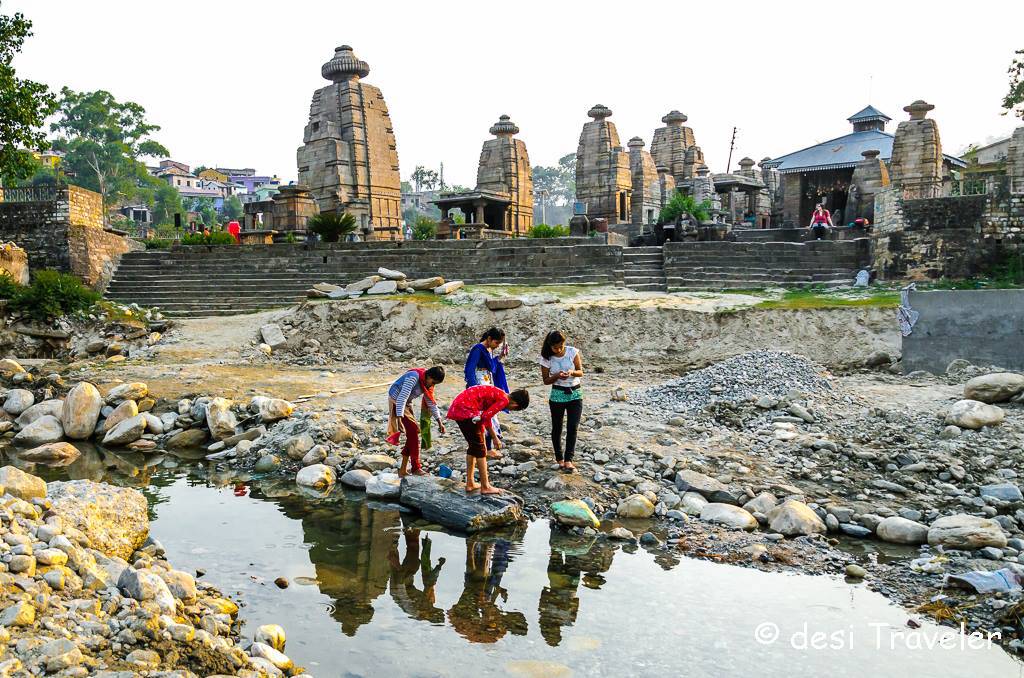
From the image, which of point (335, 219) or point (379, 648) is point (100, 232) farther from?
point (379, 648)

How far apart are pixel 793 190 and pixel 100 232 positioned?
27.2 metres

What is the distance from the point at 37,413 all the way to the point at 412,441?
628cm

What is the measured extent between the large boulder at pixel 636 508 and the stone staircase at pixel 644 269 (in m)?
9.91

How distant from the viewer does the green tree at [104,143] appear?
172 ft

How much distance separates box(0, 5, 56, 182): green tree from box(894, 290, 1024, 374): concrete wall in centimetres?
1706

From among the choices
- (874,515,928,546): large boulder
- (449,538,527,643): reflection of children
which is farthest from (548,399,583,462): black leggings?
(874,515,928,546): large boulder

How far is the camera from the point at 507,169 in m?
29.2

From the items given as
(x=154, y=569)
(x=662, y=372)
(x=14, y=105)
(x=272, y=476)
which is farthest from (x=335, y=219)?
(x=154, y=569)

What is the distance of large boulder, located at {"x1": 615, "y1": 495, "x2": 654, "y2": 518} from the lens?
22.7 ft

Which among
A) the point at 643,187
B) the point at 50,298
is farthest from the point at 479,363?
the point at 643,187

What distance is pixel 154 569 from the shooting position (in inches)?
208

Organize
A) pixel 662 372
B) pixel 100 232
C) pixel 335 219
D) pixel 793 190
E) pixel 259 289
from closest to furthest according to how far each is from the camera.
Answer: pixel 662 372
pixel 259 289
pixel 100 232
pixel 335 219
pixel 793 190

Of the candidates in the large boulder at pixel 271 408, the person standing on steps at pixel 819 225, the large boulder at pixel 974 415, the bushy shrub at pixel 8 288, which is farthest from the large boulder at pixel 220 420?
the person standing on steps at pixel 819 225

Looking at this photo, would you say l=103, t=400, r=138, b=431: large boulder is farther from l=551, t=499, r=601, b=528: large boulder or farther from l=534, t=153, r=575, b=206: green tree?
l=534, t=153, r=575, b=206: green tree
